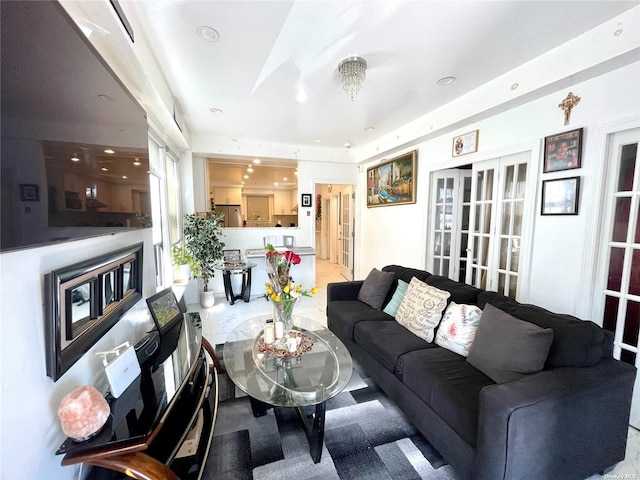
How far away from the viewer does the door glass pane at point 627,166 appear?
1.87 m

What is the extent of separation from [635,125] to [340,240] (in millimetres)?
5503

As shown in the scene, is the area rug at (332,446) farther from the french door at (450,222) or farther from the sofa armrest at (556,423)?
the french door at (450,222)

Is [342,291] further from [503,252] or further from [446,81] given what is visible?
[446,81]

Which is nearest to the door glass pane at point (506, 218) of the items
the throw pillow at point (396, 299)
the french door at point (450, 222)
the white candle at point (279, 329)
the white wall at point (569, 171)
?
the white wall at point (569, 171)

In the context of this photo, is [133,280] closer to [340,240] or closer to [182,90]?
[182,90]

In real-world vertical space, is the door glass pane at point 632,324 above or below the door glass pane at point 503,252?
below

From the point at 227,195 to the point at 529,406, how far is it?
7039 mm

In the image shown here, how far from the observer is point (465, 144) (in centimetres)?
311

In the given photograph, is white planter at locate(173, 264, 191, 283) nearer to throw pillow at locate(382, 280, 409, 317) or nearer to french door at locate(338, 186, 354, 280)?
throw pillow at locate(382, 280, 409, 317)

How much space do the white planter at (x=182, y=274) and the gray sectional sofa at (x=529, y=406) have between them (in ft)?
10.5

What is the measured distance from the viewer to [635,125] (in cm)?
178

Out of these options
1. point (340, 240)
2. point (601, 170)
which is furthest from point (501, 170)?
point (340, 240)

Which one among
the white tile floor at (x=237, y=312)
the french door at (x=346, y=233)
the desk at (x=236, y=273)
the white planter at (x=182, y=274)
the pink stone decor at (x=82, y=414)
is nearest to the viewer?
the pink stone decor at (x=82, y=414)

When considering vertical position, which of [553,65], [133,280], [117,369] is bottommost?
[117,369]
